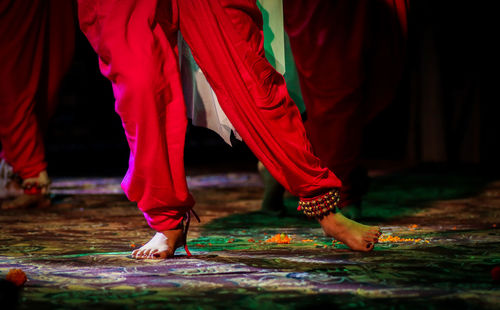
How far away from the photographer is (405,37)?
256cm

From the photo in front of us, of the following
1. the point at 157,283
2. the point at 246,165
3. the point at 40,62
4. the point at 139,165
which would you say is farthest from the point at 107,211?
the point at 246,165

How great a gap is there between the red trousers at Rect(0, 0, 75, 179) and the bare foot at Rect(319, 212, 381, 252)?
6.24 ft

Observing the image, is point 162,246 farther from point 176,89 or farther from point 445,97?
point 445,97

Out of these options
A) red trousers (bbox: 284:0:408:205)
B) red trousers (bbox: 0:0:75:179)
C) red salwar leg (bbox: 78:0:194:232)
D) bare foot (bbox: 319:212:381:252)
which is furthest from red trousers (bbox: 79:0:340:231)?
red trousers (bbox: 0:0:75:179)

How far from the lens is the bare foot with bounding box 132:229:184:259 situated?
175 cm

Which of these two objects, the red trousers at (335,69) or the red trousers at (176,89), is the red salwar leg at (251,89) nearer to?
the red trousers at (176,89)

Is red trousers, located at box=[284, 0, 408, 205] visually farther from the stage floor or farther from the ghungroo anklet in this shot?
the ghungroo anklet

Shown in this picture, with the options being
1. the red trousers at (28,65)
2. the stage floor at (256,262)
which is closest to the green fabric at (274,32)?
the stage floor at (256,262)

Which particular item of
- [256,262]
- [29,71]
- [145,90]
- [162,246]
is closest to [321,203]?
[256,262]

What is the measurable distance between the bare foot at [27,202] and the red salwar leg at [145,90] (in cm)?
160

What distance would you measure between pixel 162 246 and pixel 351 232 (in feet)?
1.69

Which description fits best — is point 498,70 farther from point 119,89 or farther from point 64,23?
point 119,89

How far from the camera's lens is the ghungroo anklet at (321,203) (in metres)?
1.84

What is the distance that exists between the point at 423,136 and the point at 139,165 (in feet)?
16.8
